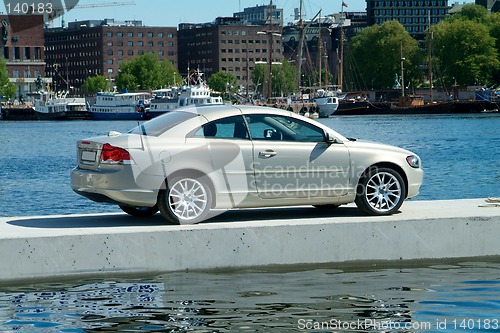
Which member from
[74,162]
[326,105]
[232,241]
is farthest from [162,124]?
[326,105]

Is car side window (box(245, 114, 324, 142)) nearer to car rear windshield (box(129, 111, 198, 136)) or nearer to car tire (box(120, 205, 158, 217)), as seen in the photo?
car rear windshield (box(129, 111, 198, 136))

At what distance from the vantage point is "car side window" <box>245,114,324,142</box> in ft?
45.9

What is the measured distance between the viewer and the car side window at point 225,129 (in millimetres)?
13719

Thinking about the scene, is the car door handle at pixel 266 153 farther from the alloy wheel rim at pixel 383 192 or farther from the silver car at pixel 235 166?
the alloy wheel rim at pixel 383 192

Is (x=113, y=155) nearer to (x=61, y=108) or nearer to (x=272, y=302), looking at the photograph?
(x=272, y=302)

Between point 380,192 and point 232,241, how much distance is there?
7.75 ft

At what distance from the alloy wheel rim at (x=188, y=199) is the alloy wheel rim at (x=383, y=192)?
2.33 meters

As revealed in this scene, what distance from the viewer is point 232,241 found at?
13250mm

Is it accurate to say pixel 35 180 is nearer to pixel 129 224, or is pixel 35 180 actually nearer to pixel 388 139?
pixel 129 224

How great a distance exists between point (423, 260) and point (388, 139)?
A: 6243cm

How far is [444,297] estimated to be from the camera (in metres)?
12.3

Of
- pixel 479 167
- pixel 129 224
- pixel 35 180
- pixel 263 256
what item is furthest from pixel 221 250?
pixel 479 167

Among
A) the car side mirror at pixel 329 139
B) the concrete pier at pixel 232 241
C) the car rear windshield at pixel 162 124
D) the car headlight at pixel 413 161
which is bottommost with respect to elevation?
the concrete pier at pixel 232 241

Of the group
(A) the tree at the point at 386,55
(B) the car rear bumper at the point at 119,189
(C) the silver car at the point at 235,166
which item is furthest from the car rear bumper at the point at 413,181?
(A) the tree at the point at 386,55
